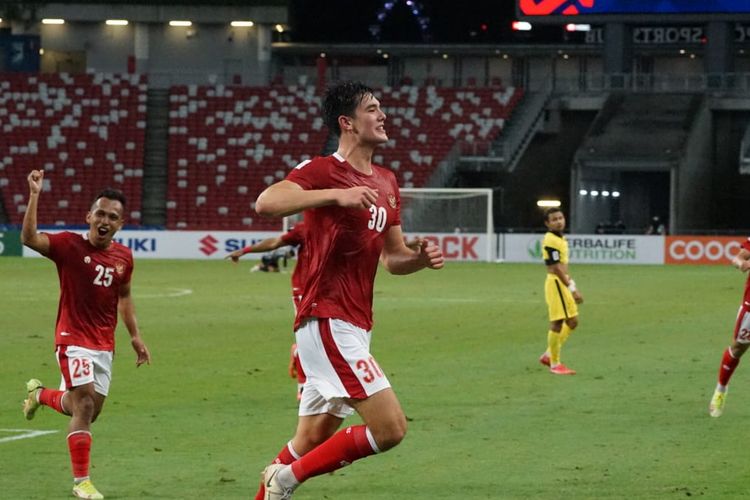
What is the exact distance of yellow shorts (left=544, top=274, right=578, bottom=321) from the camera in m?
17.2

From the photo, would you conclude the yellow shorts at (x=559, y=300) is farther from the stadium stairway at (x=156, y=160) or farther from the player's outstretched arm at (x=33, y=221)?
the stadium stairway at (x=156, y=160)

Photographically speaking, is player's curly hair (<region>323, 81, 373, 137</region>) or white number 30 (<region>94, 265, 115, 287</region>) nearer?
player's curly hair (<region>323, 81, 373, 137</region>)

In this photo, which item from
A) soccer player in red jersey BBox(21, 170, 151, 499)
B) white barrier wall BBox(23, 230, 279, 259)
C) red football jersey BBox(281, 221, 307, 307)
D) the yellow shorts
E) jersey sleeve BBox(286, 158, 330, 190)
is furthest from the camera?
white barrier wall BBox(23, 230, 279, 259)

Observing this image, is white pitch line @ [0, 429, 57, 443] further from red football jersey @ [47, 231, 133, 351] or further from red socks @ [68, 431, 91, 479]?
red socks @ [68, 431, 91, 479]

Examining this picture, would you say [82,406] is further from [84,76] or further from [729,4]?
[84,76]

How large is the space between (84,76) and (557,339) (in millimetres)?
50799

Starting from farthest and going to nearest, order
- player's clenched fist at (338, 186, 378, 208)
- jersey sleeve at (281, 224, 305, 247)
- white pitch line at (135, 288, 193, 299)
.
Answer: white pitch line at (135, 288, 193, 299) < jersey sleeve at (281, 224, 305, 247) < player's clenched fist at (338, 186, 378, 208)

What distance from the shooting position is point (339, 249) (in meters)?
7.69

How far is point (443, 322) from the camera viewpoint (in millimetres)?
24516

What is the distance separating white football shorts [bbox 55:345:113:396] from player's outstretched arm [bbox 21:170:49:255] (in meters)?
0.70

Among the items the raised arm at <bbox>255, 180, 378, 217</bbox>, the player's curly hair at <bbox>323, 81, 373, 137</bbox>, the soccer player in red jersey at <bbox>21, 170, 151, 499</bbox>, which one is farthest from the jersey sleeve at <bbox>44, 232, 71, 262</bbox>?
the raised arm at <bbox>255, 180, 378, 217</bbox>

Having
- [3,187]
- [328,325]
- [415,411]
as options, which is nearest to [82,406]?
[328,325]

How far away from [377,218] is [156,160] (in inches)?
2108

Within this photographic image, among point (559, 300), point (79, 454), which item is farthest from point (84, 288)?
point (559, 300)
